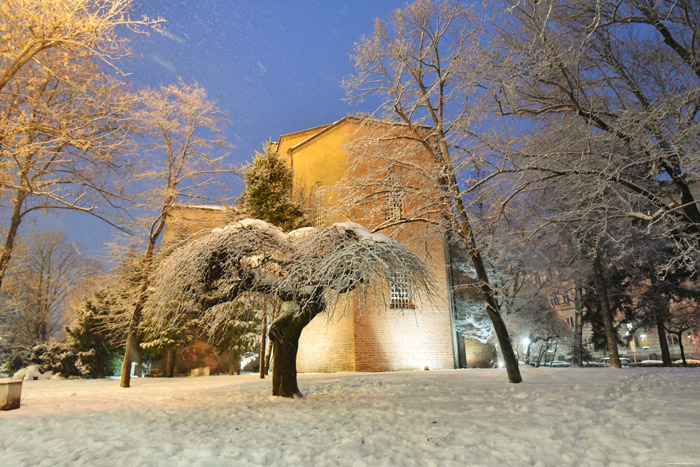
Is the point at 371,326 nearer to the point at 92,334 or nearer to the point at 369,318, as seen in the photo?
the point at 369,318

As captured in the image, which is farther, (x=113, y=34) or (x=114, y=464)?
(x=113, y=34)

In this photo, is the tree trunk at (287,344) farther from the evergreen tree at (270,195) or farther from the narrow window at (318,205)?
the narrow window at (318,205)

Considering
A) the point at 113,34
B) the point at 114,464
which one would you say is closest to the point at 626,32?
the point at 113,34

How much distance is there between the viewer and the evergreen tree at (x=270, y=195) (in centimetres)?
1489

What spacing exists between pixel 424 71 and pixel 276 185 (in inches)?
309

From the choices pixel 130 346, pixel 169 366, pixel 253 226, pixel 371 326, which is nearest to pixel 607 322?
pixel 371 326

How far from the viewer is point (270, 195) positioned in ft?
49.5

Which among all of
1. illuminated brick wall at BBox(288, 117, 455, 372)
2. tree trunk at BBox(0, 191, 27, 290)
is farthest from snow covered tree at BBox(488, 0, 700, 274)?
tree trunk at BBox(0, 191, 27, 290)

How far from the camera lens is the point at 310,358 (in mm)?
15398

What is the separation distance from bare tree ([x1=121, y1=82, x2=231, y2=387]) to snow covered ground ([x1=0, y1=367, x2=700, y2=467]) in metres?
6.39

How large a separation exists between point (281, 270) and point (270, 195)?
7.88m

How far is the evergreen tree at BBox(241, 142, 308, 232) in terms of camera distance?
1489 cm

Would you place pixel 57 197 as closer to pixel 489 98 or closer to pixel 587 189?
pixel 489 98

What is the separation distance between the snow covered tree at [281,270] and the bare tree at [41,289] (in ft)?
66.2
